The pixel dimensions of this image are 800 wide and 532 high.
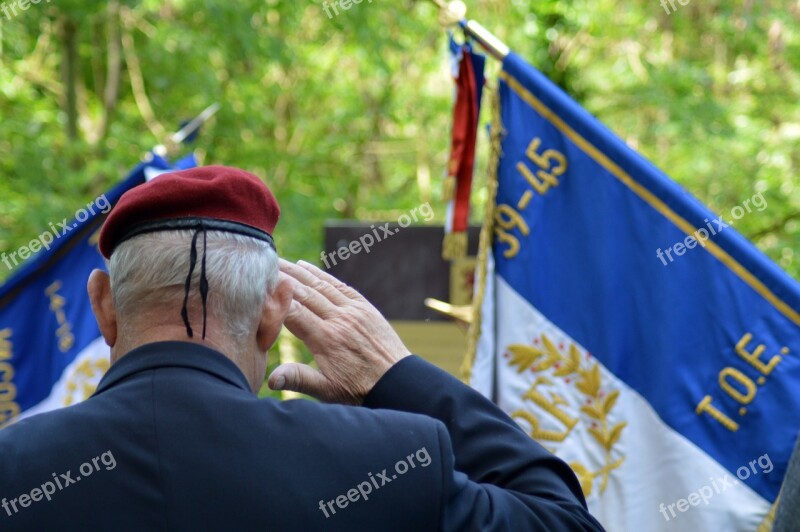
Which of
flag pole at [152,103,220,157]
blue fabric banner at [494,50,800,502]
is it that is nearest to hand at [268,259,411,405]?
blue fabric banner at [494,50,800,502]

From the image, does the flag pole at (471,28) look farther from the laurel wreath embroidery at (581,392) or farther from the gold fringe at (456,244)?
the laurel wreath embroidery at (581,392)

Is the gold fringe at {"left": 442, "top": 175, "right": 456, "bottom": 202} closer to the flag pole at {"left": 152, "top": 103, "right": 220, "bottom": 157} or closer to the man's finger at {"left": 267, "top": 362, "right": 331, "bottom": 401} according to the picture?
the flag pole at {"left": 152, "top": 103, "right": 220, "bottom": 157}

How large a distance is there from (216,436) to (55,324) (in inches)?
131

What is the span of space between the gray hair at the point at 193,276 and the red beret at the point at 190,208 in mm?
19

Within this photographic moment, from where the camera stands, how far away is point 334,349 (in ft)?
5.61

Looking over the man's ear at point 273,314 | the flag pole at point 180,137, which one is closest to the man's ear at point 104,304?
the man's ear at point 273,314

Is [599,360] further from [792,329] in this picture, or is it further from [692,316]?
[792,329]

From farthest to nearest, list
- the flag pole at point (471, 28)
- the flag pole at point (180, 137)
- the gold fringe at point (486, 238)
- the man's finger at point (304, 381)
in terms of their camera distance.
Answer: the flag pole at point (180, 137) < the flag pole at point (471, 28) < the gold fringe at point (486, 238) < the man's finger at point (304, 381)

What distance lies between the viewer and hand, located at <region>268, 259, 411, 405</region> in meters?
1.71

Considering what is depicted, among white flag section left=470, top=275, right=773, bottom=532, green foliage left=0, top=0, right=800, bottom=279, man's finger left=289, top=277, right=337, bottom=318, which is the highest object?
green foliage left=0, top=0, right=800, bottom=279

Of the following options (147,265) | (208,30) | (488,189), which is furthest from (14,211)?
(147,265)

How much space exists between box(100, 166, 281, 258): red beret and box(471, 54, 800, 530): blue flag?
5.71 ft

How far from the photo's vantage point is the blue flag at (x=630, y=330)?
280 centimetres

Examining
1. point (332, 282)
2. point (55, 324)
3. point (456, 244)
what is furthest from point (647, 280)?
point (55, 324)
